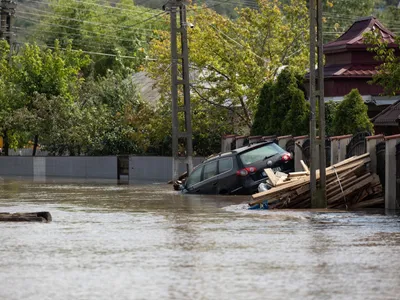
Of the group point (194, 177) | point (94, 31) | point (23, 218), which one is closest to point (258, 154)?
point (194, 177)

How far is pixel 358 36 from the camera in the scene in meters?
52.2

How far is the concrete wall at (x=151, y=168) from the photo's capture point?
5357cm

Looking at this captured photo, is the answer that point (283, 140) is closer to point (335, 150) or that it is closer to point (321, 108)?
point (335, 150)

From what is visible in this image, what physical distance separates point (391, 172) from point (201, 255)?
1097 centimetres

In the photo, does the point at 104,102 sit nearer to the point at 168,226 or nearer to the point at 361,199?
the point at 361,199

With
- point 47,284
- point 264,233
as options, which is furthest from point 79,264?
point 264,233

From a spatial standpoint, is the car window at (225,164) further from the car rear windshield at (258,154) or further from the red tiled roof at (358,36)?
the red tiled roof at (358,36)

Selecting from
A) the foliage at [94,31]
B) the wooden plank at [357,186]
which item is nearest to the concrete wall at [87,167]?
the wooden plank at [357,186]

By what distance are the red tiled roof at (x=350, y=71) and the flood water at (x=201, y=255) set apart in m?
24.4

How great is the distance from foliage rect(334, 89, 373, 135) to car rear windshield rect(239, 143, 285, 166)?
5162 millimetres

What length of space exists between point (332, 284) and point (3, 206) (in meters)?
18.8

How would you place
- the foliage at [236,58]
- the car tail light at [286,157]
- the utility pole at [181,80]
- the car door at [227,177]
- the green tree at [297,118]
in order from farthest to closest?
the foliage at [236,58]
the utility pole at [181,80]
the green tree at [297,118]
the car tail light at [286,157]
the car door at [227,177]

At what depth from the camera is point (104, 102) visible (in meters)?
67.2

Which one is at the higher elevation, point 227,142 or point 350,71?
point 350,71
